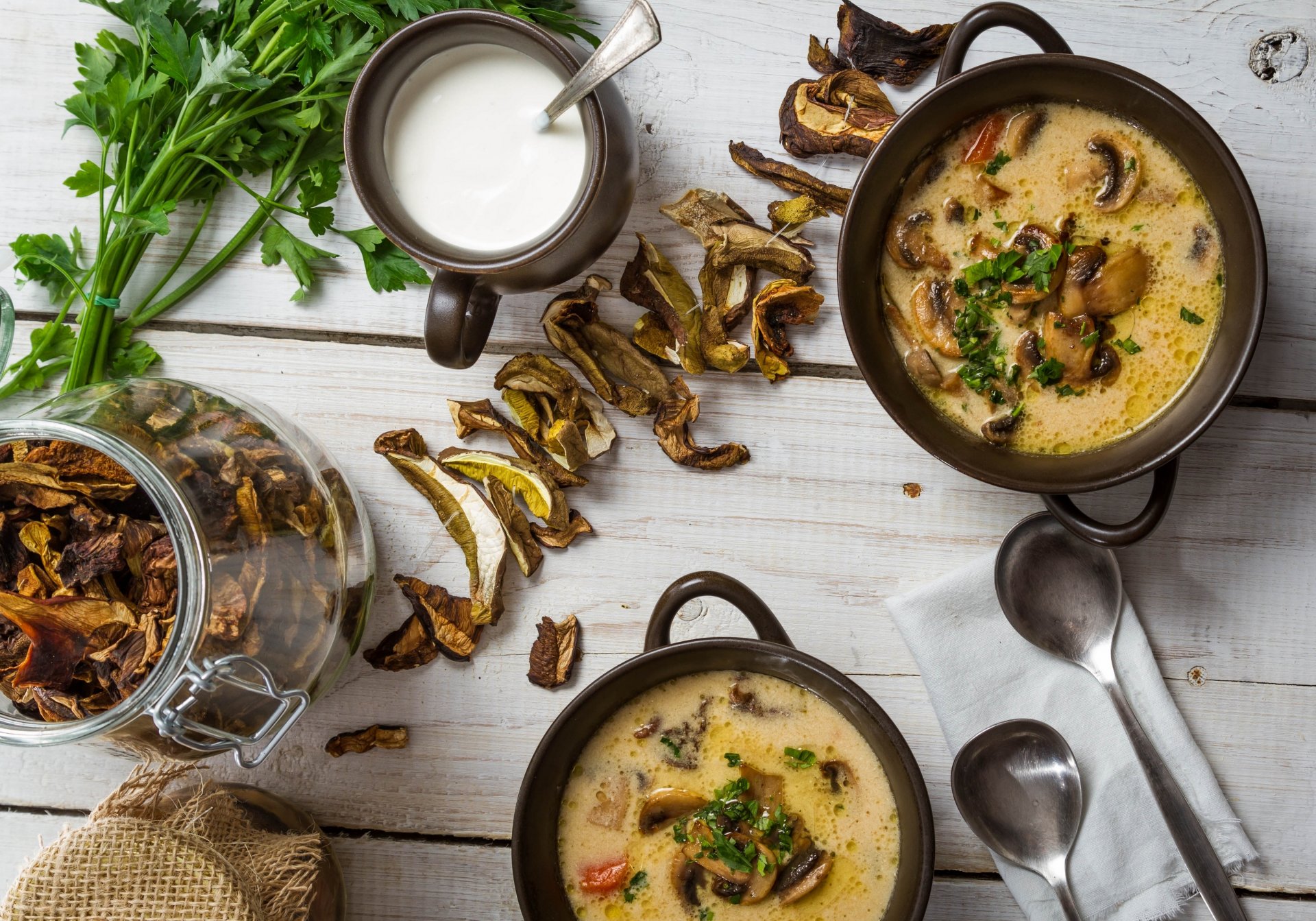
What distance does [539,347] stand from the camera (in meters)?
1.83

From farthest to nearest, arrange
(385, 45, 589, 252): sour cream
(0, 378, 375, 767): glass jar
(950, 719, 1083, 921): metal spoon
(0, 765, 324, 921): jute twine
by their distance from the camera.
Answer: (950, 719, 1083, 921): metal spoon → (385, 45, 589, 252): sour cream → (0, 765, 324, 921): jute twine → (0, 378, 375, 767): glass jar

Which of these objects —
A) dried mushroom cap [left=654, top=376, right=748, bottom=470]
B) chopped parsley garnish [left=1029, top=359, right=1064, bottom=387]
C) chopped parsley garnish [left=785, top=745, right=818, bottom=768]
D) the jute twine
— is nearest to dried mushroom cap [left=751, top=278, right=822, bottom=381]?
dried mushroom cap [left=654, top=376, right=748, bottom=470]

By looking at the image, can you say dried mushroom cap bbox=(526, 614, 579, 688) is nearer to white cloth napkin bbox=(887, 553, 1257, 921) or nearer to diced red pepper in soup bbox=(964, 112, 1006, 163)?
white cloth napkin bbox=(887, 553, 1257, 921)

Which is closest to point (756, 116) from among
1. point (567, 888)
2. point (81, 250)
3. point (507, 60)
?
point (507, 60)

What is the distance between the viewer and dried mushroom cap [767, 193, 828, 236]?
1750mm

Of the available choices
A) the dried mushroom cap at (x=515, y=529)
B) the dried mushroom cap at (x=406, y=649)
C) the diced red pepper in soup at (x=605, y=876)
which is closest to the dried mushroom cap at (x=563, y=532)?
the dried mushroom cap at (x=515, y=529)

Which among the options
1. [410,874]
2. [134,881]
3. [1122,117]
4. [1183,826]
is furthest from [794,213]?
[134,881]

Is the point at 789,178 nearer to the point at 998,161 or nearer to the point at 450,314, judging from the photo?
the point at 998,161

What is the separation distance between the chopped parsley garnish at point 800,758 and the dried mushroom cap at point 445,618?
0.59 meters

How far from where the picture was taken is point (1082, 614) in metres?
1.76

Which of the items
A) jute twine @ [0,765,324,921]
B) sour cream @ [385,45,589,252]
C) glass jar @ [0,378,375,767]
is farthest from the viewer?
sour cream @ [385,45,589,252]

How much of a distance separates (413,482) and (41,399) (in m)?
0.70

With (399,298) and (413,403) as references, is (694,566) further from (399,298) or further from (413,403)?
(399,298)

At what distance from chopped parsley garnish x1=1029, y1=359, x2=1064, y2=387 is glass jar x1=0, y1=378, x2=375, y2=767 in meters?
1.17
